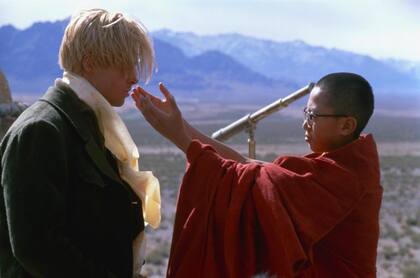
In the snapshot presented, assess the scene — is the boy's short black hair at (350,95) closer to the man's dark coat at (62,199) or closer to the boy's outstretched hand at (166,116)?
the boy's outstretched hand at (166,116)

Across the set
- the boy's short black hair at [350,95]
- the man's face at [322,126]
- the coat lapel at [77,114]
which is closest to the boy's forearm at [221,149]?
the man's face at [322,126]

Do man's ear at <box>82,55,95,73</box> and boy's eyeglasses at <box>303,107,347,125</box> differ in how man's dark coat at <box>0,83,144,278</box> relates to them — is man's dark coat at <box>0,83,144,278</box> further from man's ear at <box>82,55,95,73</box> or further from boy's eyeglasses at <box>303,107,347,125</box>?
boy's eyeglasses at <box>303,107,347,125</box>

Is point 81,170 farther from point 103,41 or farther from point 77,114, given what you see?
point 103,41

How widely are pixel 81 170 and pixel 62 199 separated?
125 millimetres

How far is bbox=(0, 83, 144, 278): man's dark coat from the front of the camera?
1.94m

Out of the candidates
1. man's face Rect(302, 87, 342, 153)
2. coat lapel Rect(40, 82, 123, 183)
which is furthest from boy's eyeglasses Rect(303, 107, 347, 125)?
coat lapel Rect(40, 82, 123, 183)

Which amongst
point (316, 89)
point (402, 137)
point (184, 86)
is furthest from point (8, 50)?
point (316, 89)

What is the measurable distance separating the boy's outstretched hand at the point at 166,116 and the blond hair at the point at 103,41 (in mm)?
260

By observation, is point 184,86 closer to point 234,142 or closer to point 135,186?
point 234,142

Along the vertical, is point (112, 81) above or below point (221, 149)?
above

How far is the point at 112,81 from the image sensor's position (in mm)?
2203

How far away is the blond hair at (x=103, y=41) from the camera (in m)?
2.11

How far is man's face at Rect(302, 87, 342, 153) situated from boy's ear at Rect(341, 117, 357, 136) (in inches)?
0.5

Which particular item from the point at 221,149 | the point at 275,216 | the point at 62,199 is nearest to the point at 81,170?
the point at 62,199
